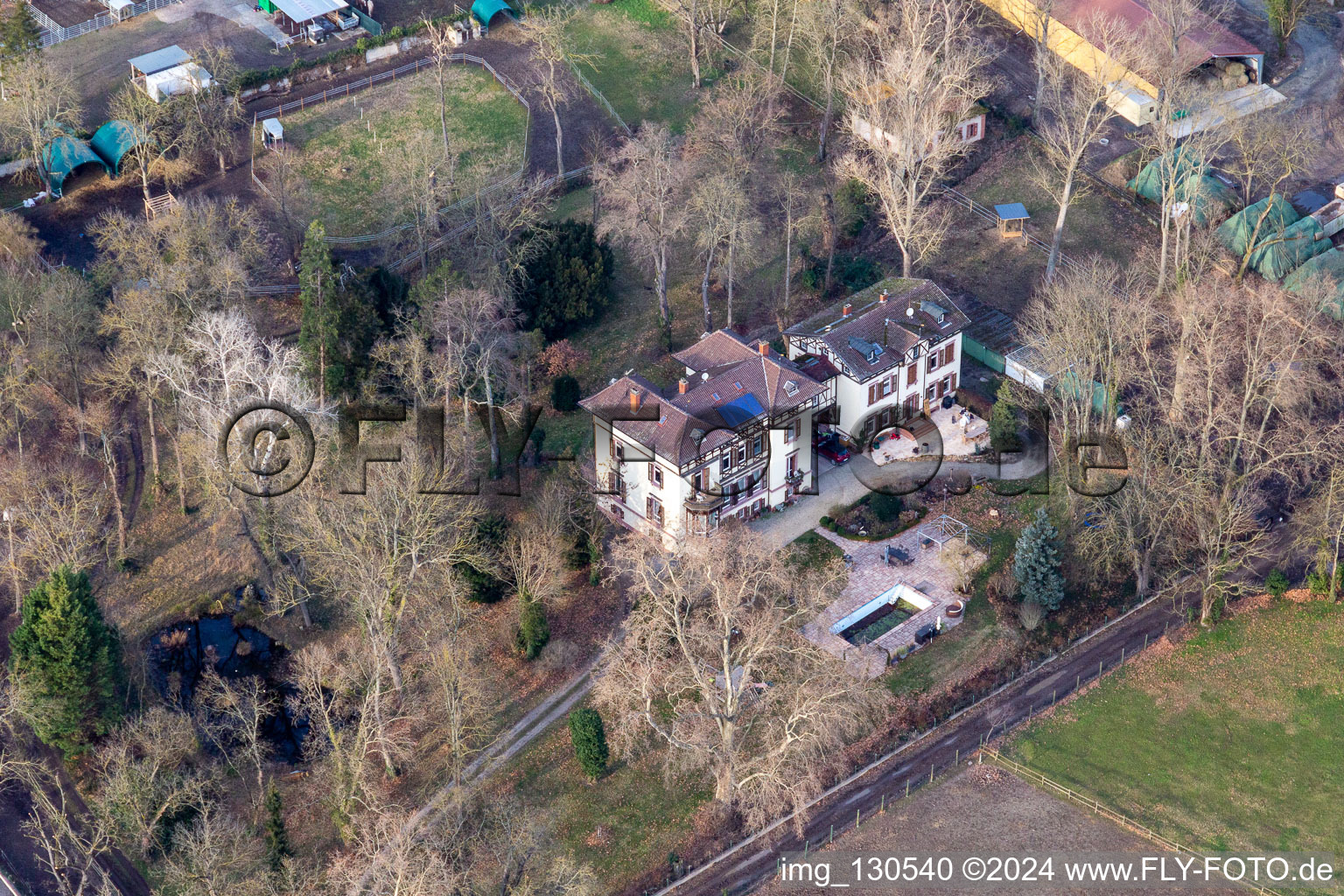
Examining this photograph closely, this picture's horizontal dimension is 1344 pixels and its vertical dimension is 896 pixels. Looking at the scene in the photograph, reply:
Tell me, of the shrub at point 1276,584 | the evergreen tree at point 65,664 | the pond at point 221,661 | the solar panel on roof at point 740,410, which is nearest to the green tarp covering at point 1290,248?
the shrub at point 1276,584

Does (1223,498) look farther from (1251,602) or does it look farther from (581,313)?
(581,313)

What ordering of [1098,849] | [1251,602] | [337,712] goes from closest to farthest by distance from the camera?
[1098,849] → [337,712] → [1251,602]

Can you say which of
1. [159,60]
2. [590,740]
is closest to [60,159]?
[159,60]

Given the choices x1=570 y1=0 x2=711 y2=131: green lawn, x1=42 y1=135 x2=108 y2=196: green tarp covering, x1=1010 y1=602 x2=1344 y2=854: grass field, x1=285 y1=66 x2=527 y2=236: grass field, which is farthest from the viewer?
x1=570 y1=0 x2=711 y2=131: green lawn

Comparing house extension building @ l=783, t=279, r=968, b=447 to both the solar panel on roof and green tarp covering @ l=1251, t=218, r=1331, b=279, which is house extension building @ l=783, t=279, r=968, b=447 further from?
green tarp covering @ l=1251, t=218, r=1331, b=279

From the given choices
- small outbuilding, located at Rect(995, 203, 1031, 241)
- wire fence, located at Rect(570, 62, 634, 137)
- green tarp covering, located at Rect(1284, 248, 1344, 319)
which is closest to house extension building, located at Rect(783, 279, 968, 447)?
small outbuilding, located at Rect(995, 203, 1031, 241)

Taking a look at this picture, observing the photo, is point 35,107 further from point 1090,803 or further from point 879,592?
point 1090,803

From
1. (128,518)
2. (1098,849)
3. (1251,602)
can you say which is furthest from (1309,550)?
(128,518)
